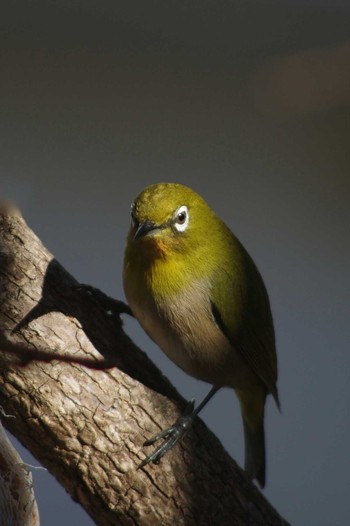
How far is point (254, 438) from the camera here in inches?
134

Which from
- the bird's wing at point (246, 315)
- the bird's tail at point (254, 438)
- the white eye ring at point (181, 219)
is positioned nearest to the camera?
the white eye ring at point (181, 219)

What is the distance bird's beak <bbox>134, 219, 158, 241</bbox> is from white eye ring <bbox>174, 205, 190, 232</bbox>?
0.11 meters

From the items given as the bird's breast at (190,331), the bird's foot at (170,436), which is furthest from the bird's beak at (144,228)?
the bird's foot at (170,436)

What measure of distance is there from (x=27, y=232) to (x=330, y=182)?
227 cm

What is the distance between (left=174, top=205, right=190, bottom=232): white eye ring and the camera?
9.61ft

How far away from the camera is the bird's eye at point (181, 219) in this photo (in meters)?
2.93

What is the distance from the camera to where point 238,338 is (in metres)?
3.09

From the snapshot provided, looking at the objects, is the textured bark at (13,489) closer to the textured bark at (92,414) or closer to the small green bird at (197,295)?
the textured bark at (92,414)

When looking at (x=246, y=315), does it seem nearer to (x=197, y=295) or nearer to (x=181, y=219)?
(x=197, y=295)

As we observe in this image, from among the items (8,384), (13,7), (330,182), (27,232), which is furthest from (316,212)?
(8,384)

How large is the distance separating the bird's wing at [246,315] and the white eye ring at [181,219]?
8.1 inches

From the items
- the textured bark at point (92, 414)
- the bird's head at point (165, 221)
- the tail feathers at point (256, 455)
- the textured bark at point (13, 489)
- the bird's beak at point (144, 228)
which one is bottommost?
the textured bark at point (13, 489)

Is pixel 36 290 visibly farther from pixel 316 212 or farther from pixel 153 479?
pixel 316 212

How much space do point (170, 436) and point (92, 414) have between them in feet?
0.85
